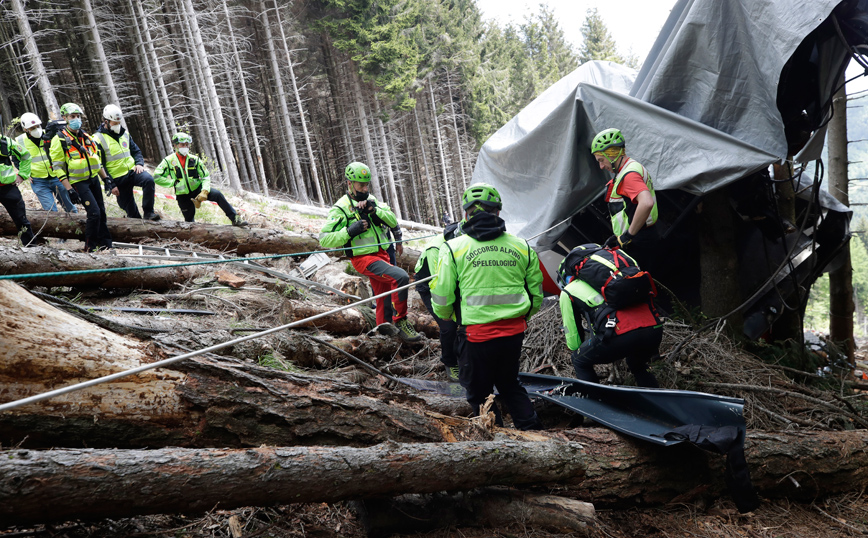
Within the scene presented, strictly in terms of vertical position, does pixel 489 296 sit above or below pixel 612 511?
above

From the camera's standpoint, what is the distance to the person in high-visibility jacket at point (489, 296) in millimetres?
3369

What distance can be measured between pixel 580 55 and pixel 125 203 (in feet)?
120

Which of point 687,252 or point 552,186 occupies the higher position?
point 552,186

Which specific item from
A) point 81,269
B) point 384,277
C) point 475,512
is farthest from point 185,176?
point 475,512

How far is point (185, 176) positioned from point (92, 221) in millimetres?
1859

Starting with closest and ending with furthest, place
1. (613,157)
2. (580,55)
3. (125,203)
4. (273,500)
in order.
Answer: (273,500), (613,157), (125,203), (580,55)

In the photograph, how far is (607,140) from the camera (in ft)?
14.1

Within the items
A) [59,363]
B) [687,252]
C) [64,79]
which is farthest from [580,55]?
[59,363]

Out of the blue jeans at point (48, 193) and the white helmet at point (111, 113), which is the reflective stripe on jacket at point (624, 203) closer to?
the white helmet at point (111, 113)

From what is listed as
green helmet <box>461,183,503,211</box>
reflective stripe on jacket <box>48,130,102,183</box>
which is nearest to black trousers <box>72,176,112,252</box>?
reflective stripe on jacket <box>48,130,102,183</box>

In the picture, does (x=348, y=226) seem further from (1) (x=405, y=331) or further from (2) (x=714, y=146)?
(2) (x=714, y=146)

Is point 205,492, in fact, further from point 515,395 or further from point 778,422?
point 778,422

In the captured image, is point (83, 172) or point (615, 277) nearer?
point (615, 277)

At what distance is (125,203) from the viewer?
7.57 meters
